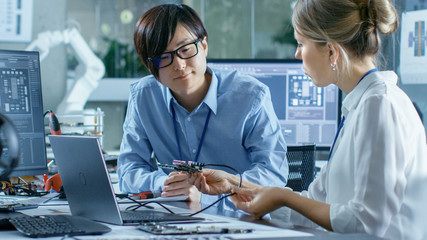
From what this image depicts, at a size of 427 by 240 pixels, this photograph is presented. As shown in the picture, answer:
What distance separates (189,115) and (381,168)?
3.09 ft

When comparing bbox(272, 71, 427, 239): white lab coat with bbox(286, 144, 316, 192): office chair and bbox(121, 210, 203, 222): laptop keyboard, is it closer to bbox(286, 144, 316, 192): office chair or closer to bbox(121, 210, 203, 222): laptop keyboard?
bbox(121, 210, 203, 222): laptop keyboard

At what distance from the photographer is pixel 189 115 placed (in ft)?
6.66

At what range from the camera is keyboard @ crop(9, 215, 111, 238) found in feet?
3.78

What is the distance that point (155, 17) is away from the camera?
Answer: 6.36ft

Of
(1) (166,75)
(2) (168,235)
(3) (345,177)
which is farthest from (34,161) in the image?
(3) (345,177)

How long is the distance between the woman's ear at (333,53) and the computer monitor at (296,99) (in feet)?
4.03

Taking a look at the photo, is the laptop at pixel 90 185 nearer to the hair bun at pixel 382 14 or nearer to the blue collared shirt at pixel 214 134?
the blue collared shirt at pixel 214 134

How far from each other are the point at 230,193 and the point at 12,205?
0.62 m

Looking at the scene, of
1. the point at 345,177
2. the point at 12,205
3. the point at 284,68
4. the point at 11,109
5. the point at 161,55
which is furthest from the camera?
the point at 284,68

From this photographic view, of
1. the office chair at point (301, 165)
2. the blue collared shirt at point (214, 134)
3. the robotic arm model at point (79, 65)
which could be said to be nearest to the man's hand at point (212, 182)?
the blue collared shirt at point (214, 134)

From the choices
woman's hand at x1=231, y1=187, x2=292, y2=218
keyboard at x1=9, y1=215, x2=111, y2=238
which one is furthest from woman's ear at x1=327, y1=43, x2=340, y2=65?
keyboard at x1=9, y1=215, x2=111, y2=238

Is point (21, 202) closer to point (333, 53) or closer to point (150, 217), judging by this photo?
point (150, 217)

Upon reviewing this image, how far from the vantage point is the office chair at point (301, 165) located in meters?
2.51

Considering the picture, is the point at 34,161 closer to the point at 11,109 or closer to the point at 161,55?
the point at 11,109
